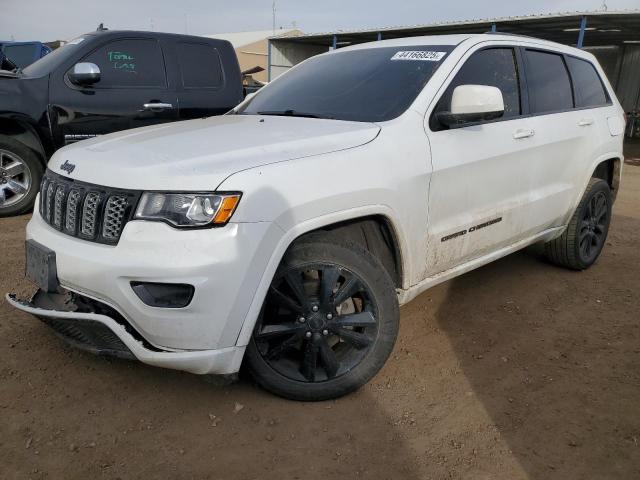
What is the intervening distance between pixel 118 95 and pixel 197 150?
3.74 m

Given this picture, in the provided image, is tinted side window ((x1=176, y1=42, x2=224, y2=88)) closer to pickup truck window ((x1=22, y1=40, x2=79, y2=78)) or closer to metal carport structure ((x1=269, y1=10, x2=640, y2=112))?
pickup truck window ((x1=22, y1=40, x2=79, y2=78))

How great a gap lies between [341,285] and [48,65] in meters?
4.62

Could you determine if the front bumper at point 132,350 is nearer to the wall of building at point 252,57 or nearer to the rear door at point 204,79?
the rear door at point 204,79

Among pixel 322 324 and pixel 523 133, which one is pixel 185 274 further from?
pixel 523 133

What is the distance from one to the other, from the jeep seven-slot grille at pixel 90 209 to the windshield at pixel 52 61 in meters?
3.54

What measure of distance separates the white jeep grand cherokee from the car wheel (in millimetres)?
840

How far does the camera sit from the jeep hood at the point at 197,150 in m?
2.21

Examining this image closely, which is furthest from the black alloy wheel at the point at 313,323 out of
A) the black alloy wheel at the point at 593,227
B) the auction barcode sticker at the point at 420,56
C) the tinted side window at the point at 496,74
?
the black alloy wheel at the point at 593,227

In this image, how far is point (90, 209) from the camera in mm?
2350

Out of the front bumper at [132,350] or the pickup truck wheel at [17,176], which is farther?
the pickup truck wheel at [17,176]

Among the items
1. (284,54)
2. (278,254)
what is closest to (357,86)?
(278,254)

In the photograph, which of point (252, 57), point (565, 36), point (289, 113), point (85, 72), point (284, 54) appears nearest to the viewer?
point (289, 113)

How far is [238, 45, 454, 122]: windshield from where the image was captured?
301 cm

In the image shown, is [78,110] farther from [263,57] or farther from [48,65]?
[263,57]
